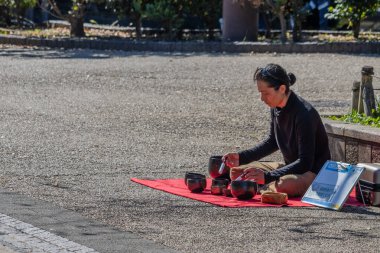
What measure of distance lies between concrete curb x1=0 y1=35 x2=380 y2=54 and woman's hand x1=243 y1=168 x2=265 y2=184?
39.7 feet

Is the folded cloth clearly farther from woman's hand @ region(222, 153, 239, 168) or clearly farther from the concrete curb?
the concrete curb

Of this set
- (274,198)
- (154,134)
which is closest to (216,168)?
(274,198)

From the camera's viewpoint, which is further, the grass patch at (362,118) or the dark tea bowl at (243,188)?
the grass patch at (362,118)

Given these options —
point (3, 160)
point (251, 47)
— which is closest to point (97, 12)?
point (251, 47)

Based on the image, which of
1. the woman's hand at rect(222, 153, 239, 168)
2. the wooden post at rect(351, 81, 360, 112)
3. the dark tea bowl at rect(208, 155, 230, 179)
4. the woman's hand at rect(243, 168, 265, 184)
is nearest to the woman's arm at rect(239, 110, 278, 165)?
the woman's hand at rect(222, 153, 239, 168)

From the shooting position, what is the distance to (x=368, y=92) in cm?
1041

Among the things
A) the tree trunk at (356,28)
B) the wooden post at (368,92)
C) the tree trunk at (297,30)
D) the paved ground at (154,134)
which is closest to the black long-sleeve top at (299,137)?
the paved ground at (154,134)

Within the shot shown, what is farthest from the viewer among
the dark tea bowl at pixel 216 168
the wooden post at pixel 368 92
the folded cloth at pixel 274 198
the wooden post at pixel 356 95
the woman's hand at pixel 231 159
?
the wooden post at pixel 356 95

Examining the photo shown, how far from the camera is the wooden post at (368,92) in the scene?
34.0 ft

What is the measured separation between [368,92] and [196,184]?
2.33 m

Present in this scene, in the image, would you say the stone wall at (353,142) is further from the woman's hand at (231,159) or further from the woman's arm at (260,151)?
the woman's hand at (231,159)

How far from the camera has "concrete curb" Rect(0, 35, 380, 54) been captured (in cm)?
2088

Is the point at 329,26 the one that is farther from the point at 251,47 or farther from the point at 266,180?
the point at 266,180

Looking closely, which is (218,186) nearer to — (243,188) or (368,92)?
(243,188)
